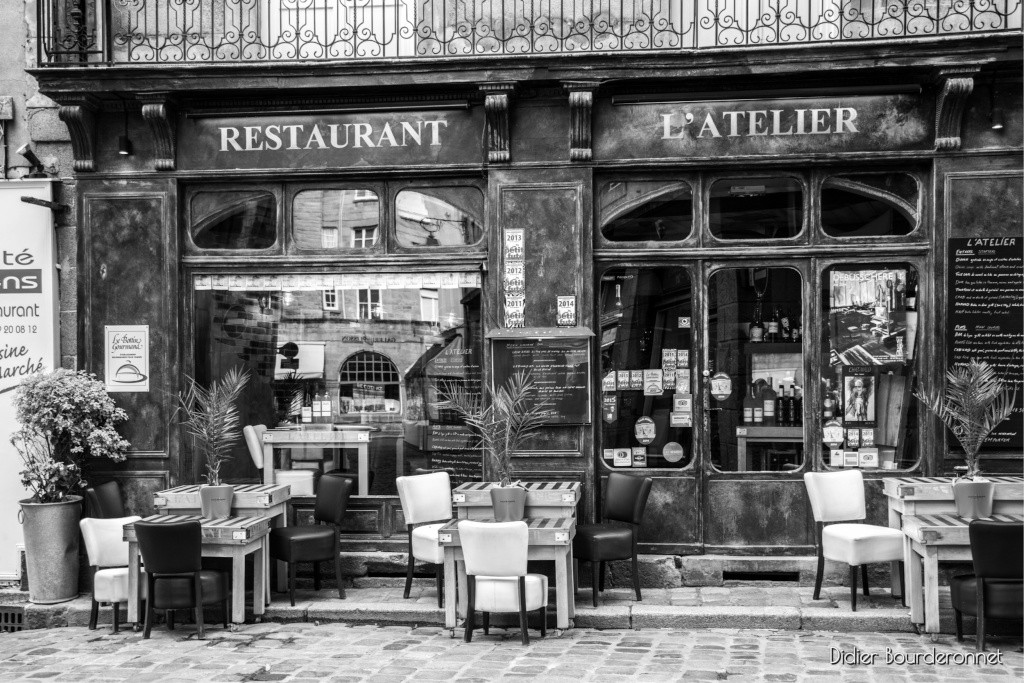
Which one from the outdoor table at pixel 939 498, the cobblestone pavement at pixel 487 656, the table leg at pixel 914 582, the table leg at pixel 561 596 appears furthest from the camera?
the outdoor table at pixel 939 498

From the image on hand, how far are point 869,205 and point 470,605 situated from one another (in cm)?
527

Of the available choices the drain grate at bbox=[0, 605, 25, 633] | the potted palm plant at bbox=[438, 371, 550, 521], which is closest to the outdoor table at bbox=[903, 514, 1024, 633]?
the potted palm plant at bbox=[438, 371, 550, 521]

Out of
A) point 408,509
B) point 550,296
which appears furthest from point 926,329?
point 408,509

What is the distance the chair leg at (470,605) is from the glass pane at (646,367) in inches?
98.5

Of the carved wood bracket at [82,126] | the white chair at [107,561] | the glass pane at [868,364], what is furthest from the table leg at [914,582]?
the carved wood bracket at [82,126]

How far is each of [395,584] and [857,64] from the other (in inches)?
252

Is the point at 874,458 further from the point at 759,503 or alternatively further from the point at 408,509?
the point at 408,509

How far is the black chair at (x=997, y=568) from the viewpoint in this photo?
24.0 ft

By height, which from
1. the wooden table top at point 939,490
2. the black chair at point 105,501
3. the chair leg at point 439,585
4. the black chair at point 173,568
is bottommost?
the chair leg at point 439,585

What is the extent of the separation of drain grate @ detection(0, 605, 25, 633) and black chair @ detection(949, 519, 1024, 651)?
8105mm

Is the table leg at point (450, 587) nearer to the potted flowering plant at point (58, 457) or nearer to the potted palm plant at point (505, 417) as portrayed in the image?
the potted palm plant at point (505, 417)

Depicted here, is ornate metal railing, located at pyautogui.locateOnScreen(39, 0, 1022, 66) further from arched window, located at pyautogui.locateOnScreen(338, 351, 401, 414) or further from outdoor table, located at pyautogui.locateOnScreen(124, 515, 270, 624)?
outdoor table, located at pyautogui.locateOnScreen(124, 515, 270, 624)

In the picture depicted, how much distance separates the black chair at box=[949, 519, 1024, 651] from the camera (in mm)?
7316

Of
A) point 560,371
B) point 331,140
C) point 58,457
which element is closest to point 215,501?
point 58,457
